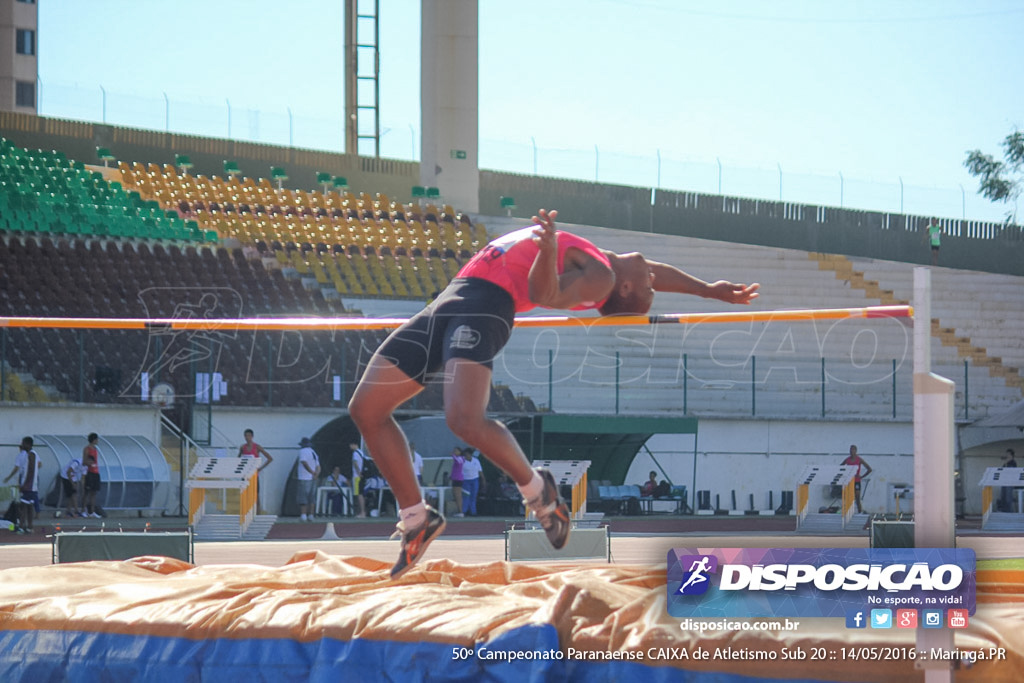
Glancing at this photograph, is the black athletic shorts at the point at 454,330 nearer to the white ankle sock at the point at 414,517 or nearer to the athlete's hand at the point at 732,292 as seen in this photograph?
the white ankle sock at the point at 414,517

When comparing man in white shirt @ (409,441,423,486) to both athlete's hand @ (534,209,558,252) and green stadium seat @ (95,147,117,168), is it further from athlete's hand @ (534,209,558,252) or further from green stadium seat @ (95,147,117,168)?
athlete's hand @ (534,209,558,252)

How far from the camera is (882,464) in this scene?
734 inches

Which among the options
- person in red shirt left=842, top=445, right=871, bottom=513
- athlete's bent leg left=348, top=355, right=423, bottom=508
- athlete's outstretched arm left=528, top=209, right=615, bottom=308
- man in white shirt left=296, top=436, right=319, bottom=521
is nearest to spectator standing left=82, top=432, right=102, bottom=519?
man in white shirt left=296, top=436, right=319, bottom=521

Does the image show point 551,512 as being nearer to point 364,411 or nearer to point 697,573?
point 364,411

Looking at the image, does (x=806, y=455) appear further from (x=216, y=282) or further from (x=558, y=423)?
(x=216, y=282)

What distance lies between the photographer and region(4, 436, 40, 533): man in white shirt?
13.6 metres

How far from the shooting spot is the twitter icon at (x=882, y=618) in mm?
3594

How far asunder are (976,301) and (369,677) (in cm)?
2252

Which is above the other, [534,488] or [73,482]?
[534,488]

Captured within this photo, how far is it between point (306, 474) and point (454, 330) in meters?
11.3

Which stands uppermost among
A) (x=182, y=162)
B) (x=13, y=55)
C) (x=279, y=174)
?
(x=13, y=55)

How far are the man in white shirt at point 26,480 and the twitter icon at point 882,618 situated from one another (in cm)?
1172

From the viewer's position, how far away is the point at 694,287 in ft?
16.5

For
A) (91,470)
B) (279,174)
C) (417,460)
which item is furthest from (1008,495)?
(279,174)
